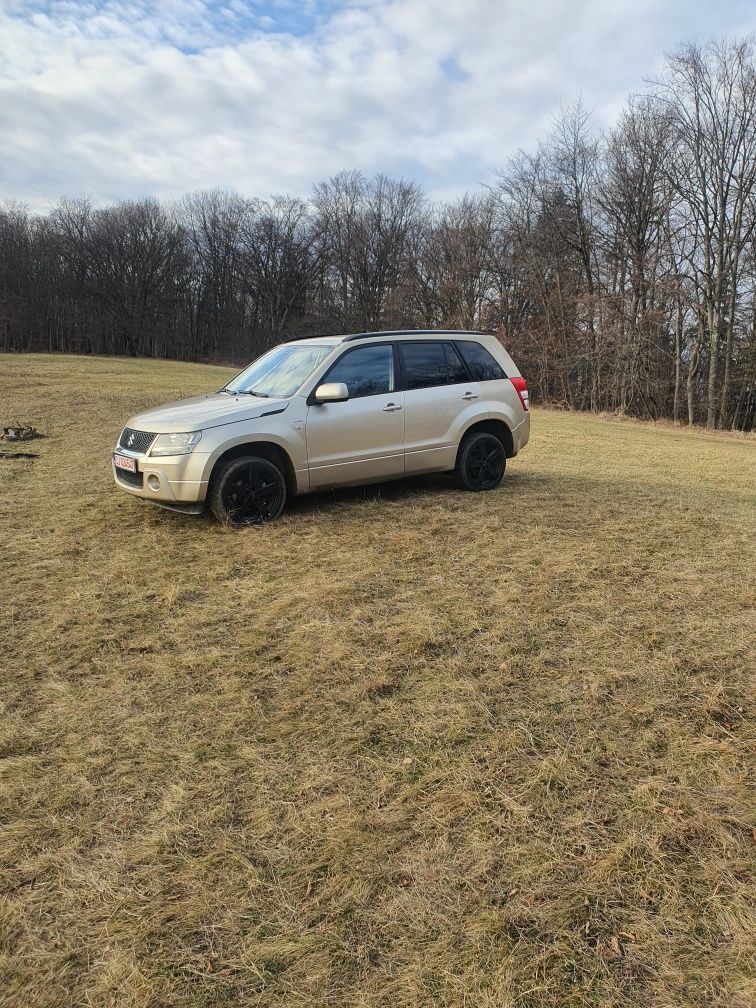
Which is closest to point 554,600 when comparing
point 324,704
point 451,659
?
point 451,659

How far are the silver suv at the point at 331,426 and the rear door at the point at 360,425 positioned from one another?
11 millimetres

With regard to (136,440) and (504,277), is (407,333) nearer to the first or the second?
(136,440)

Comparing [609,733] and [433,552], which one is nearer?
[609,733]

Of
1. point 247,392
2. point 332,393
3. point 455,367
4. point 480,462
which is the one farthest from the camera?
point 480,462

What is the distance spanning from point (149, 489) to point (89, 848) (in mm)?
3825

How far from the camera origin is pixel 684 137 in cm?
2608

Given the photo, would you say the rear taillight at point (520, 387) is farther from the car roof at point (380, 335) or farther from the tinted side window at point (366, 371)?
the tinted side window at point (366, 371)

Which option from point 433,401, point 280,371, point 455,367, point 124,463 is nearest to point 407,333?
point 455,367

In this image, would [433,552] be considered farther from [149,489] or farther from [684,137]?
[684,137]

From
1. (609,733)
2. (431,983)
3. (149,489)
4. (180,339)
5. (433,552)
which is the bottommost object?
(431,983)

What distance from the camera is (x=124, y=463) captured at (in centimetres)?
580

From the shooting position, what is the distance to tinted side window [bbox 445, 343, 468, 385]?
6.96m

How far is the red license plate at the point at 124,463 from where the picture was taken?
5.70 meters

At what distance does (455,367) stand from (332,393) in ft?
5.89
